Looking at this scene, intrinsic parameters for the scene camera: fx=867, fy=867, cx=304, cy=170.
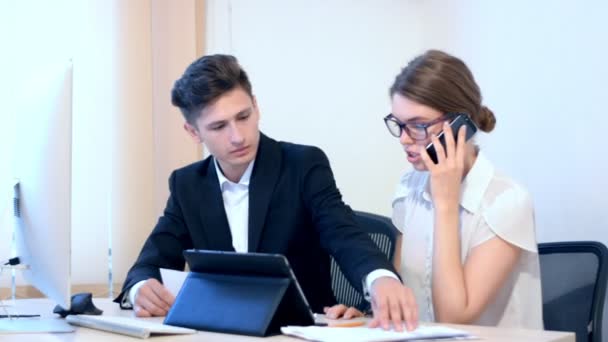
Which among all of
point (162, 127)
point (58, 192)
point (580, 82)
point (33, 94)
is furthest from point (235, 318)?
point (162, 127)

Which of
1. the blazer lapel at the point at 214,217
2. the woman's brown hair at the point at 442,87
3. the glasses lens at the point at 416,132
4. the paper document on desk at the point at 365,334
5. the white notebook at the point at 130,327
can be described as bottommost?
the white notebook at the point at 130,327

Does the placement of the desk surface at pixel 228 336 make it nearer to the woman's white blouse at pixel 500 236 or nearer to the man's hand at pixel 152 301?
the man's hand at pixel 152 301

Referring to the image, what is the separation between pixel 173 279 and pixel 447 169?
2.30 feet

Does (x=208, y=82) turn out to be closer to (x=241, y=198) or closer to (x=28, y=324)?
(x=241, y=198)

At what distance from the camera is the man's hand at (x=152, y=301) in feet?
6.57

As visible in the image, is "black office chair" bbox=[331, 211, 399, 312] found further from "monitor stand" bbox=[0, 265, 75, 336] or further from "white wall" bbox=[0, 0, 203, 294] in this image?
"white wall" bbox=[0, 0, 203, 294]

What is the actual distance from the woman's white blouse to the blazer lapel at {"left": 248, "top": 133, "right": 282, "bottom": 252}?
0.42 meters

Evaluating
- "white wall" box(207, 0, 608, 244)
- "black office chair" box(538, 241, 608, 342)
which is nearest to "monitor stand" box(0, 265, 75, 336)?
"black office chair" box(538, 241, 608, 342)

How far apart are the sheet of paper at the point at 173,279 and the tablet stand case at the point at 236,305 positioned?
27cm

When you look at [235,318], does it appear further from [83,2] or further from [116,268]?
[83,2]

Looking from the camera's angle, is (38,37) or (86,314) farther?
(38,37)

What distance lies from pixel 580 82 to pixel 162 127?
1.49 metres

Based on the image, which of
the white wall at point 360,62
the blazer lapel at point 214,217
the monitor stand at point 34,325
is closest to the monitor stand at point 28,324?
the monitor stand at point 34,325

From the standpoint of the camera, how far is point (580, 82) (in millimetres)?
2600
